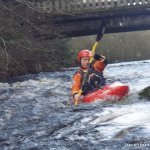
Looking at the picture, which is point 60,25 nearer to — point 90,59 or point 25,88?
point 25,88

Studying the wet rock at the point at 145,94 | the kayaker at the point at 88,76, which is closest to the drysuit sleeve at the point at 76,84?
the kayaker at the point at 88,76

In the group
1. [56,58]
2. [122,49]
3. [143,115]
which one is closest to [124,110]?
[143,115]

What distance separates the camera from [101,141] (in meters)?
7.48

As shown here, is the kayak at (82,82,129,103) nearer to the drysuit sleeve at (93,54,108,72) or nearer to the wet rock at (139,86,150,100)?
the wet rock at (139,86,150,100)

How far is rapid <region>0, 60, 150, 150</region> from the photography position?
744cm

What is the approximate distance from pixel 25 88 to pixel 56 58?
411 cm

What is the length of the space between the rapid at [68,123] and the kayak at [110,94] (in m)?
0.14

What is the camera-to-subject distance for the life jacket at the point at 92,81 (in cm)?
A: 1152

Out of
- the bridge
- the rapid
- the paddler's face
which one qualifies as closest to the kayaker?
the paddler's face

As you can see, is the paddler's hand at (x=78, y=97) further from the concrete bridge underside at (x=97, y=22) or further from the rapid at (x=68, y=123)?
the concrete bridge underside at (x=97, y=22)

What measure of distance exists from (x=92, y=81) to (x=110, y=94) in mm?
936

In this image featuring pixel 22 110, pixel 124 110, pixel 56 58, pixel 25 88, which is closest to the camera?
pixel 124 110

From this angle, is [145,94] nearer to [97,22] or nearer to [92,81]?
[92,81]

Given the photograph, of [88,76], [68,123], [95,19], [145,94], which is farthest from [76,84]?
[95,19]
